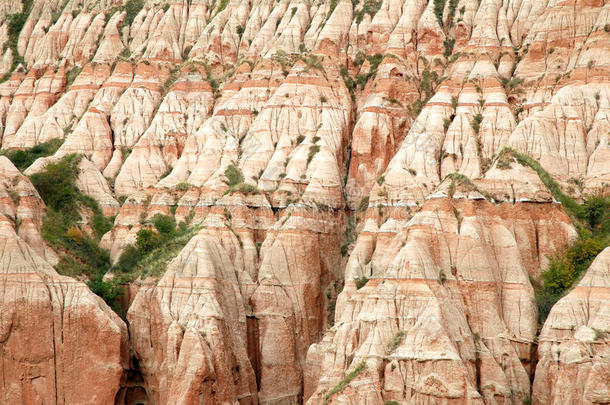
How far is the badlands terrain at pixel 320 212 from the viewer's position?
228ft

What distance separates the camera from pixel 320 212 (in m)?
85.5

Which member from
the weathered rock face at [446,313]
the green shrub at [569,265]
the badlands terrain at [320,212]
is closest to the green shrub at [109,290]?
the badlands terrain at [320,212]

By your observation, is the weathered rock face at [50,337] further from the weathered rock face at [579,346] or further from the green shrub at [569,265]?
the green shrub at [569,265]

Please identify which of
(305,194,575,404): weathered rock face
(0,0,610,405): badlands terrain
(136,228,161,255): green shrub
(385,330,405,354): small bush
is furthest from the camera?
(136,228,161,255): green shrub

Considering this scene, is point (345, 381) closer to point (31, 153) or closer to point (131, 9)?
point (31, 153)

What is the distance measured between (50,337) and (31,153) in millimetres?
32030

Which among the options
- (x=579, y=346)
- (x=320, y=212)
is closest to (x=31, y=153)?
(x=320, y=212)

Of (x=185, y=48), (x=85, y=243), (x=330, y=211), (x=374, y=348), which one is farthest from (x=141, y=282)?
(x=185, y=48)

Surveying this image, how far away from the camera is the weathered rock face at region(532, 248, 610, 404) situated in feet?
211

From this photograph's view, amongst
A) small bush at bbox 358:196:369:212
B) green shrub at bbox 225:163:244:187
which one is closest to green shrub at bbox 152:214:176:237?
green shrub at bbox 225:163:244:187

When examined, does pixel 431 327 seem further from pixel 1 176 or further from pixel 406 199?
pixel 1 176

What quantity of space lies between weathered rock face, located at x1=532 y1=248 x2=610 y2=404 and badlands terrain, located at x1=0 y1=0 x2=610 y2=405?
11 centimetres

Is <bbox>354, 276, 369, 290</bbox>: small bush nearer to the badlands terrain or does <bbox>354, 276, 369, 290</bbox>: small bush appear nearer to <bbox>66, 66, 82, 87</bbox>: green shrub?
the badlands terrain

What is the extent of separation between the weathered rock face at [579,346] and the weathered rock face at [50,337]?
79.8 feet
